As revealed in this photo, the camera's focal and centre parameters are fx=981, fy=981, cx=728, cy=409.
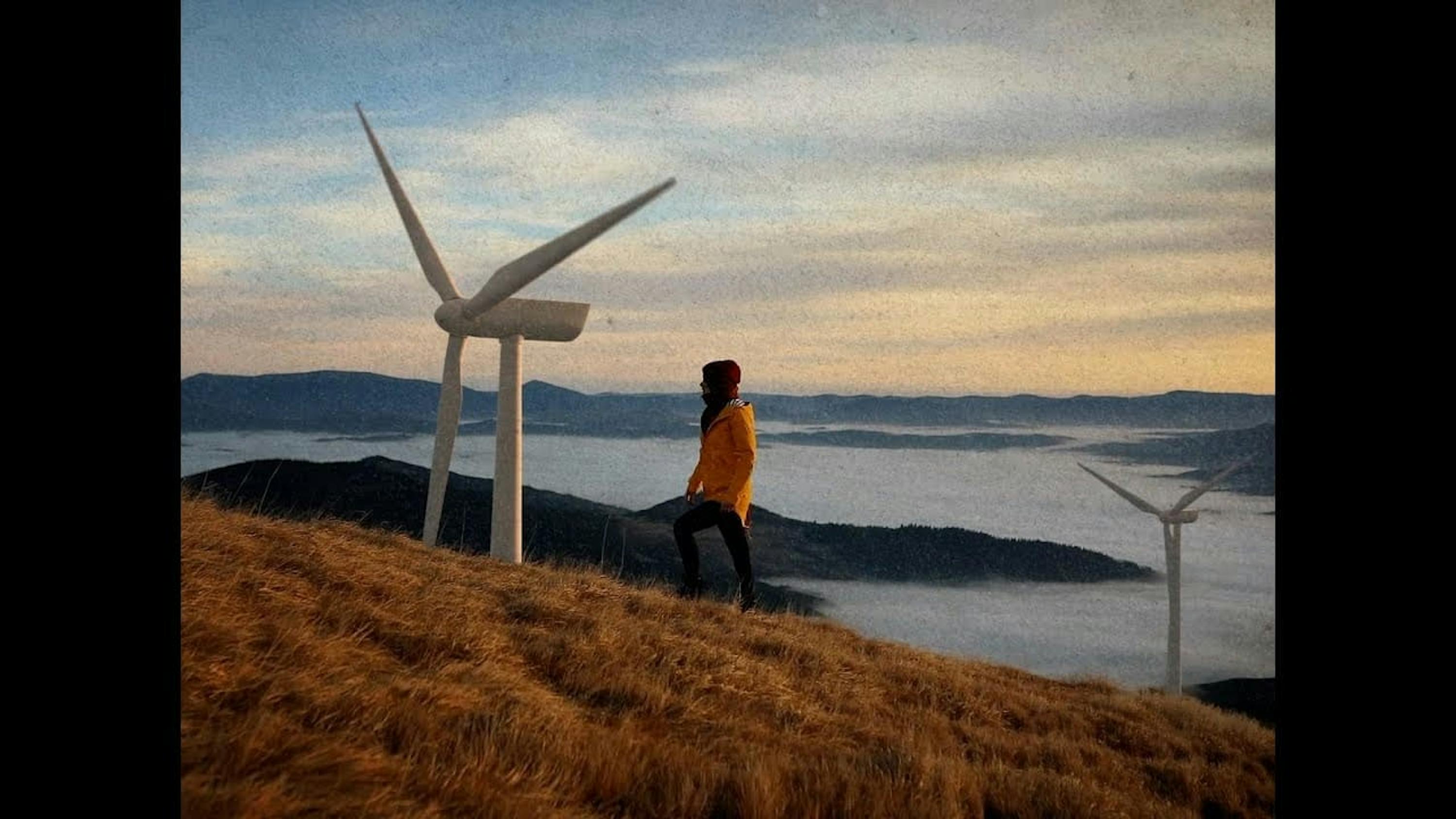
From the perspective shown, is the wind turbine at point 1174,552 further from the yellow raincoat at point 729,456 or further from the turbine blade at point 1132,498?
the yellow raincoat at point 729,456

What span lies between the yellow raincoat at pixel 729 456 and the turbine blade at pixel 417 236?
1464 centimetres

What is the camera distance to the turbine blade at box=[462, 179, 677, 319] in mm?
18922

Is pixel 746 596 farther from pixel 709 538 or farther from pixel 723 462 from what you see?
pixel 709 538

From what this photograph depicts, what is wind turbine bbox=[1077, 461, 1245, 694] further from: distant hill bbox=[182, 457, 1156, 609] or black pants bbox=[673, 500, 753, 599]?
distant hill bbox=[182, 457, 1156, 609]

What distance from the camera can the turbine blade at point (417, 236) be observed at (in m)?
23.8

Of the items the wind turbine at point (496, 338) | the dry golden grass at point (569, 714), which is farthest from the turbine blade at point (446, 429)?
the dry golden grass at point (569, 714)

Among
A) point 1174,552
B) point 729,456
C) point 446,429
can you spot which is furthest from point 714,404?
point 1174,552

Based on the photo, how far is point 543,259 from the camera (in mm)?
21047

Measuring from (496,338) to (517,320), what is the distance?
2.37 ft

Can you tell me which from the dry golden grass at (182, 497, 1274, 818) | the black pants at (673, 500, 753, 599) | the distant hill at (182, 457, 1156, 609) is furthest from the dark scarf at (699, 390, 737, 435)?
the distant hill at (182, 457, 1156, 609)
